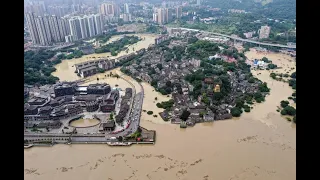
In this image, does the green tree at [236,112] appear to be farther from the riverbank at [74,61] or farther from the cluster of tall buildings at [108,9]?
the cluster of tall buildings at [108,9]

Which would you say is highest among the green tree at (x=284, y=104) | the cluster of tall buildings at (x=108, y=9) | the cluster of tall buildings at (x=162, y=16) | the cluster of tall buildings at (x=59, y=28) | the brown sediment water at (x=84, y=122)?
the cluster of tall buildings at (x=108, y=9)

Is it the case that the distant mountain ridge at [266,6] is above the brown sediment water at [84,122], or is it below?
A: above

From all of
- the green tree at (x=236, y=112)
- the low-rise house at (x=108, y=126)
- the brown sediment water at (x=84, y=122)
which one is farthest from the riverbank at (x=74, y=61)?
the green tree at (x=236, y=112)

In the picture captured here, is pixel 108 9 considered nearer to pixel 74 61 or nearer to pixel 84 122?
pixel 74 61

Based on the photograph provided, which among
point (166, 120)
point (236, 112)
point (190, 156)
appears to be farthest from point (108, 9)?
point (190, 156)

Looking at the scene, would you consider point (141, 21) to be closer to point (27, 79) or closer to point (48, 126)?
point (27, 79)

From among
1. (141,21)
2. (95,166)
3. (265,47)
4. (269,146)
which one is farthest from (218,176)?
(141,21)
